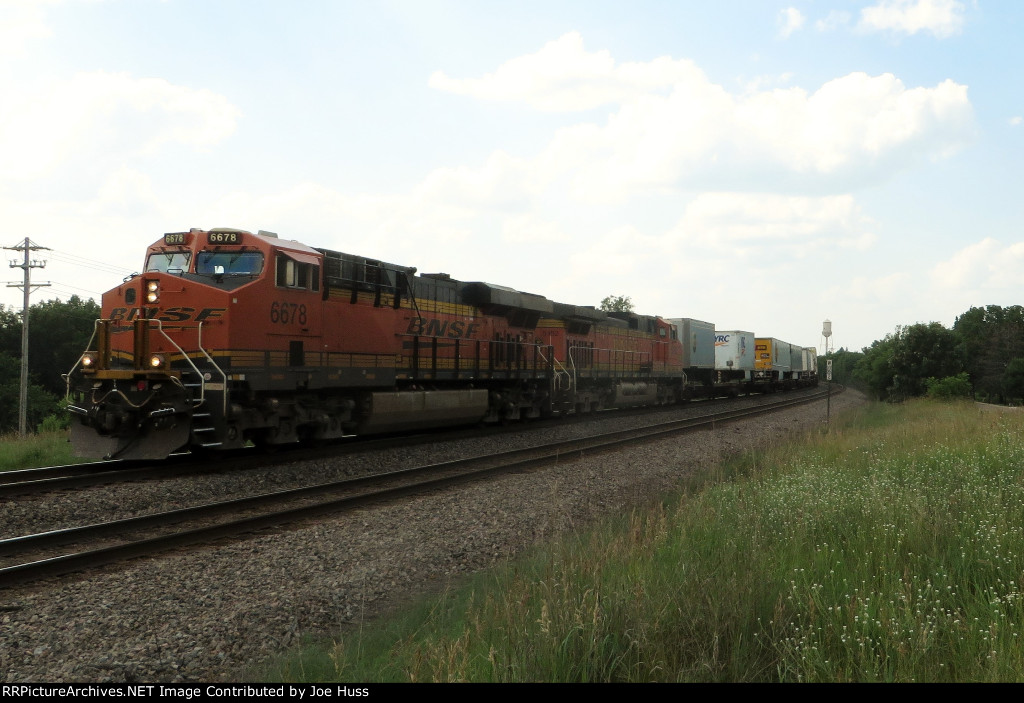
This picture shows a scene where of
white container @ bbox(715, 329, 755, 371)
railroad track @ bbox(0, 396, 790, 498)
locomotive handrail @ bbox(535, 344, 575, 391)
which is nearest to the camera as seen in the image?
railroad track @ bbox(0, 396, 790, 498)

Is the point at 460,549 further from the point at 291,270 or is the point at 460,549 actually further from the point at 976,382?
the point at 976,382

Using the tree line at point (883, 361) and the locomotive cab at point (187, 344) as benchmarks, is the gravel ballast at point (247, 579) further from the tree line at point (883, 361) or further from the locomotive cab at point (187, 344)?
the tree line at point (883, 361)

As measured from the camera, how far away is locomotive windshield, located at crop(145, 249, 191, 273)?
40.2 ft

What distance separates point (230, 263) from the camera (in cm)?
1232

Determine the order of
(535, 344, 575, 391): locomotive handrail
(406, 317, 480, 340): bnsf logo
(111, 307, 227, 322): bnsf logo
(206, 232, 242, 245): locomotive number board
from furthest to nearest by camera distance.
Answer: (535, 344, 575, 391): locomotive handrail
(406, 317, 480, 340): bnsf logo
(206, 232, 242, 245): locomotive number board
(111, 307, 227, 322): bnsf logo

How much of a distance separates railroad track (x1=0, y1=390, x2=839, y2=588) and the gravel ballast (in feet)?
0.78

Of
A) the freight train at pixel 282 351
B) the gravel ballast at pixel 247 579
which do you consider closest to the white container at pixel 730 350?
the freight train at pixel 282 351

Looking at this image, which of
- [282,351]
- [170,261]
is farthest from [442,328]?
[170,261]

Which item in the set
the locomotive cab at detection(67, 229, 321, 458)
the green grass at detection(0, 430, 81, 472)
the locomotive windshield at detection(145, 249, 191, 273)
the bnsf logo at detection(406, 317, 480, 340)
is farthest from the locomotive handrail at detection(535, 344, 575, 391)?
Result: the green grass at detection(0, 430, 81, 472)

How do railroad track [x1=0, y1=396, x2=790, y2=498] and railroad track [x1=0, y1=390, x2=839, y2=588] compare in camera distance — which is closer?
railroad track [x1=0, y1=390, x2=839, y2=588]

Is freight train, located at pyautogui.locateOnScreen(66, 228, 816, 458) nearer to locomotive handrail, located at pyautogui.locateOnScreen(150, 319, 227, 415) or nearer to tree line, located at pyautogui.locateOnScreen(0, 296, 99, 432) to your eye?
locomotive handrail, located at pyautogui.locateOnScreen(150, 319, 227, 415)

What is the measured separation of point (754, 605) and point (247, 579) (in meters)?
4.12

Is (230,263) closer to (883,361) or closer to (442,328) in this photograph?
(442,328)

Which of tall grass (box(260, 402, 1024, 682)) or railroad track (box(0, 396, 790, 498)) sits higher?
tall grass (box(260, 402, 1024, 682))
